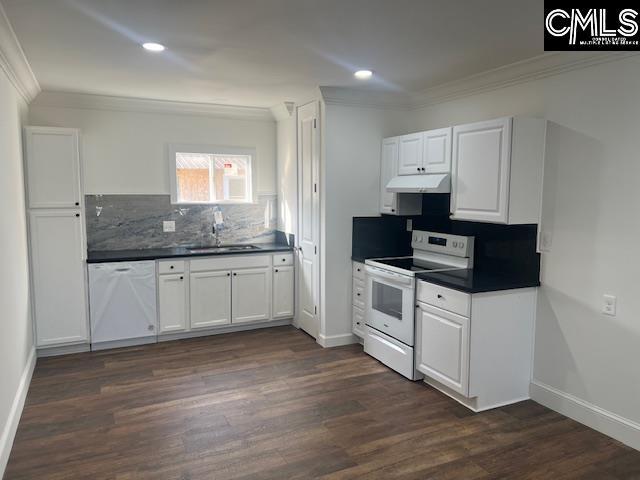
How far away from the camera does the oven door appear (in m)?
3.72

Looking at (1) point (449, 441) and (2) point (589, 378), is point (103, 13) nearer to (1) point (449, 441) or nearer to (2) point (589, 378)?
(1) point (449, 441)

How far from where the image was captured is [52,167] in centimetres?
408

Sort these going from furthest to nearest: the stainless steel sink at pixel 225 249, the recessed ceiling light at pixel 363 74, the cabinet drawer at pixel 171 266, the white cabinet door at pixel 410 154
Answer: the stainless steel sink at pixel 225 249
the cabinet drawer at pixel 171 266
the white cabinet door at pixel 410 154
the recessed ceiling light at pixel 363 74

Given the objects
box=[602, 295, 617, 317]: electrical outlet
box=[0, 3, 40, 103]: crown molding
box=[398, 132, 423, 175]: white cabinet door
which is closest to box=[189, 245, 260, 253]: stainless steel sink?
box=[398, 132, 423, 175]: white cabinet door

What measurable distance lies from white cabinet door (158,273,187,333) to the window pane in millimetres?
951

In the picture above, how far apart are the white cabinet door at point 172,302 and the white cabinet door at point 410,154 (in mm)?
2338

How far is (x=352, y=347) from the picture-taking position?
455cm

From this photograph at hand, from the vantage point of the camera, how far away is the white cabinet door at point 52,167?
401cm

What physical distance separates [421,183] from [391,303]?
1.02 meters

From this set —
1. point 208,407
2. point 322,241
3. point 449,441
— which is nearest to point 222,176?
point 322,241

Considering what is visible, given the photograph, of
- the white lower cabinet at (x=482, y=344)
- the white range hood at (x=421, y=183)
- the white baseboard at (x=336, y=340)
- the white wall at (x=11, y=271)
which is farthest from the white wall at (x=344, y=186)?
the white wall at (x=11, y=271)

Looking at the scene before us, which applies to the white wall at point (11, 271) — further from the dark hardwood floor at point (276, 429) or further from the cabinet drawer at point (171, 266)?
the cabinet drawer at point (171, 266)

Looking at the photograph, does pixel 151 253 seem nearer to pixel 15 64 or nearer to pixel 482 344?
pixel 15 64

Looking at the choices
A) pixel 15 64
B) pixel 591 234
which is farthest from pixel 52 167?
pixel 591 234
